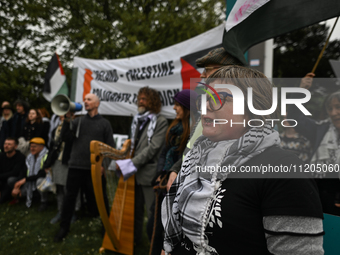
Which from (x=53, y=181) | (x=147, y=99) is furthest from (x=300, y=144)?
(x=53, y=181)

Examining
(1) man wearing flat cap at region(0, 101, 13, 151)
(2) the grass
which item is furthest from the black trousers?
(1) man wearing flat cap at region(0, 101, 13, 151)

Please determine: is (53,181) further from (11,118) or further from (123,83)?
(11,118)

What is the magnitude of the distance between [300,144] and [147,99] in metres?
1.86

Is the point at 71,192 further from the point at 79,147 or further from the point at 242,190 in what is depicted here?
the point at 242,190

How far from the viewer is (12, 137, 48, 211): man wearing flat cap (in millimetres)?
4738

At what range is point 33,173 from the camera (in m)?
4.85

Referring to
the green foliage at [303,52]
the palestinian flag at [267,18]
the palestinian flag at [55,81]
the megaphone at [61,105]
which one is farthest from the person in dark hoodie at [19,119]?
the green foliage at [303,52]

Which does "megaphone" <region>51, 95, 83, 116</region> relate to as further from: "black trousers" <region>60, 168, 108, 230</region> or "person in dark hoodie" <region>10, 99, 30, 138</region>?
"person in dark hoodie" <region>10, 99, 30, 138</region>

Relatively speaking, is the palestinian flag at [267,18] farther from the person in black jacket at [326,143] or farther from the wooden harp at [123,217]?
the wooden harp at [123,217]

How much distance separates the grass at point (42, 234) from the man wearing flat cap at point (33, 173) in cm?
30

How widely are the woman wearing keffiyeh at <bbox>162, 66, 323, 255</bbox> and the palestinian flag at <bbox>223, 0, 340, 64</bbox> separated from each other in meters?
0.87

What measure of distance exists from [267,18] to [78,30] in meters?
9.65

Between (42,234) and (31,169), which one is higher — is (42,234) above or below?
below

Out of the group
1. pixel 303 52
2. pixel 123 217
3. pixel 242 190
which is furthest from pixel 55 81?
pixel 303 52
